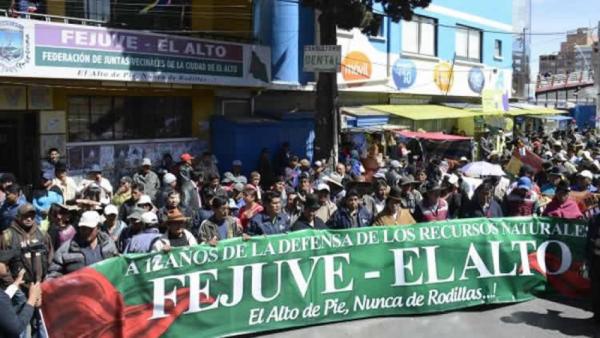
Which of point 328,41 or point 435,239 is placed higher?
point 328,41

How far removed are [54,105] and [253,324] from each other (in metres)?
9.20

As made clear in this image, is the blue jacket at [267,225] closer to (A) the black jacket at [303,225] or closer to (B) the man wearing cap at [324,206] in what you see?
(A) the black jacket at [303,225]

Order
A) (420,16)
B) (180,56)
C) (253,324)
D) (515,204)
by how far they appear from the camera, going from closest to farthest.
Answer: (253,324)
(515,204)
(180,56)
(420,16)

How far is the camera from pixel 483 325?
7.83m

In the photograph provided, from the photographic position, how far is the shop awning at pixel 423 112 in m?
21.3

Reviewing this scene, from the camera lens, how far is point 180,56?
1552 cm

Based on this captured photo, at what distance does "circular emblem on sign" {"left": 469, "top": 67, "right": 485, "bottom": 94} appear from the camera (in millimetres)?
29250

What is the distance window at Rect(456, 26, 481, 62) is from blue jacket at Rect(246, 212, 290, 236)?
2180 cm

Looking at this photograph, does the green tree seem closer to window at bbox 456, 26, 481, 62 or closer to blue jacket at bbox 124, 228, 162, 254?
blue jacket at bbox 124, 228, 162, 254

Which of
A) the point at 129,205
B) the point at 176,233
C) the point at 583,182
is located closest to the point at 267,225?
the point at 176,233

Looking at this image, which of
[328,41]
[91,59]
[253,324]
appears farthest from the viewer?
[328,41]

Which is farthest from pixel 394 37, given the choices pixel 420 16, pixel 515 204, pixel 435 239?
pixel 435 239

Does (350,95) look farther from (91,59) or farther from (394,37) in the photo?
(91,59)

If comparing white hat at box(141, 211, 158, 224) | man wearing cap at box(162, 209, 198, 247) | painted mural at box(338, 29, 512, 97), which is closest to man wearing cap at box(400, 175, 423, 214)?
man wearing cap at box(162, 209, 198, 247)
